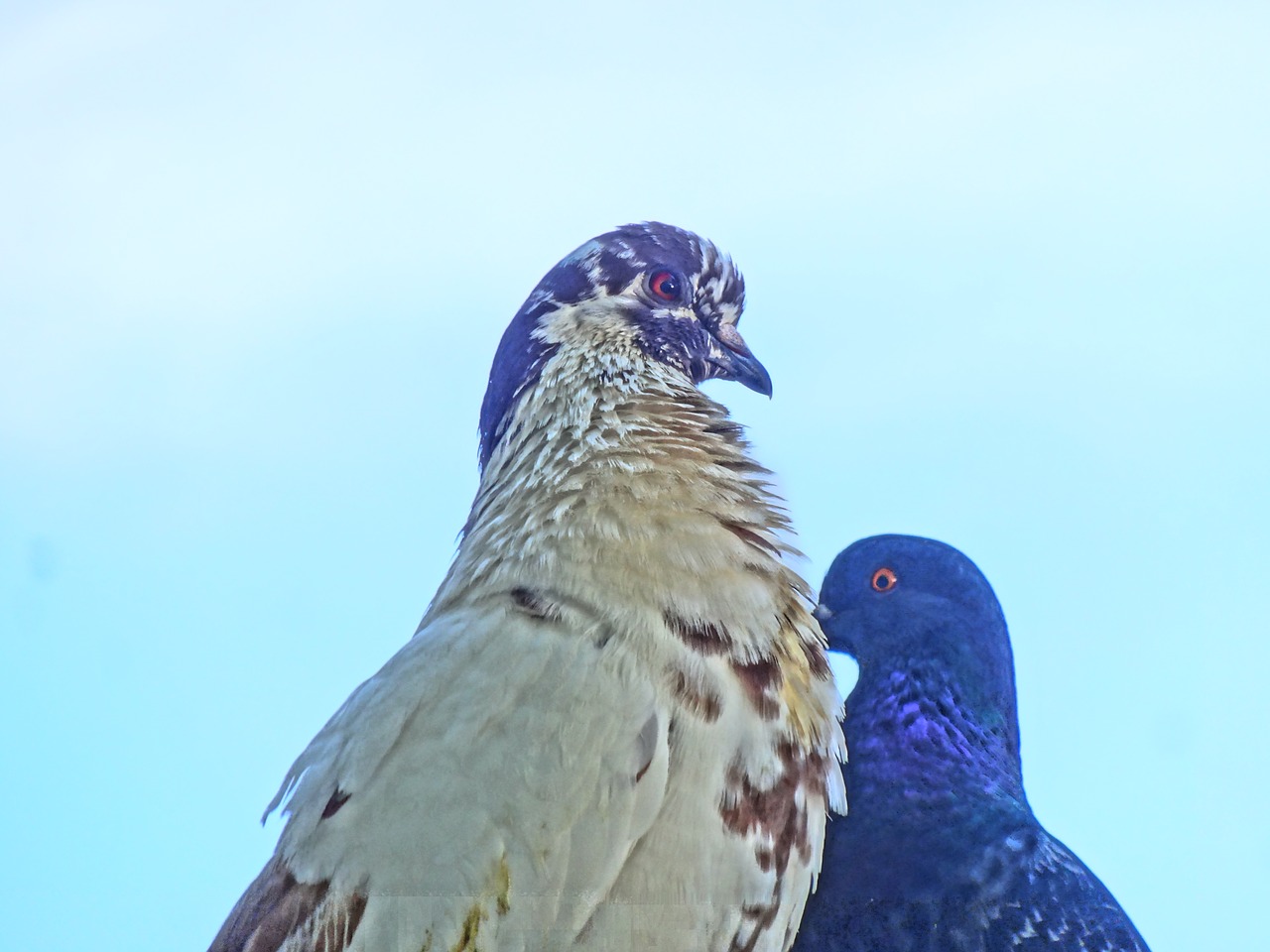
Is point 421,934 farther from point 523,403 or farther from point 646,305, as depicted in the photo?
point 646,305

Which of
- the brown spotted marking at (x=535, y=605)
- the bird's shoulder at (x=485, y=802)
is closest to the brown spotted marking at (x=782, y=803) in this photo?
the bird's shoulder at (x=485, y=802)

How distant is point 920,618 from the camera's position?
350 cm

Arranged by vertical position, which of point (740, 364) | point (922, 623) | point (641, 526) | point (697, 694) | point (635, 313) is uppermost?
point (635, 313)

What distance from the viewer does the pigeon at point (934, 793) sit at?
2824mm

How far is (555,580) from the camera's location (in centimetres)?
227

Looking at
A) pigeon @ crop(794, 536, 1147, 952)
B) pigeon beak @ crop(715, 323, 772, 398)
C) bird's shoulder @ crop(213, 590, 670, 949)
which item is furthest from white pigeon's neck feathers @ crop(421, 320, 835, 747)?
pigeon @ crop(794, 536, 1147, 952)

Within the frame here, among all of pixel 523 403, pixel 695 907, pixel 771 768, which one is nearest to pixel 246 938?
pixel 695 907

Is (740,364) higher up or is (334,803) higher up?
(740,364)

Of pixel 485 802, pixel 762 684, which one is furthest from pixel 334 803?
pixel 762 684

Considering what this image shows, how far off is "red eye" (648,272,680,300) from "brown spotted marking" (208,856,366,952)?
1564mm

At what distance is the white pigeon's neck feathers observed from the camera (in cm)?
221

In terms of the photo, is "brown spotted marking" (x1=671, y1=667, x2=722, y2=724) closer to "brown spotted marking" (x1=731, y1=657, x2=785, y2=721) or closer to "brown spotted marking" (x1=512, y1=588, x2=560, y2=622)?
"brown spotted marking" (x1=731, y1=657, x2=785, y2=721)

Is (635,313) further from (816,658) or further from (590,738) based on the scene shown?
(590,738)

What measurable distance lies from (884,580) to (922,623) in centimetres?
19
